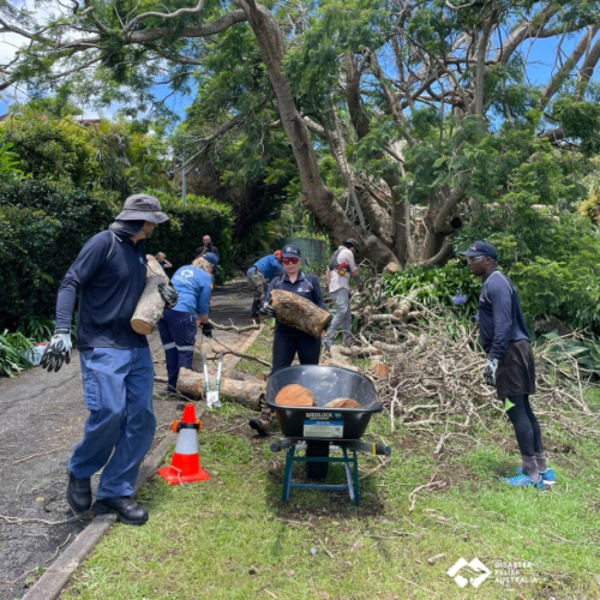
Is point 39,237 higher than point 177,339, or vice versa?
point 39,237

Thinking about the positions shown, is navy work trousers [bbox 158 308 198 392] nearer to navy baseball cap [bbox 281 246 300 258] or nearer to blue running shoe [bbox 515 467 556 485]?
navy baseball cap [bbox 281 246 300 258]

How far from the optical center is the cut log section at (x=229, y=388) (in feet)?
21.7

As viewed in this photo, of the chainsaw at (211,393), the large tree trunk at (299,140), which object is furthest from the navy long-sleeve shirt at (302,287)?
the large tree trunk at (299,140)

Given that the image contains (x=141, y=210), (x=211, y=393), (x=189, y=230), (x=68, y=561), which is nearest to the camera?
(x=68, y=561)

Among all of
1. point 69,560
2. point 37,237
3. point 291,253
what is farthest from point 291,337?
point 37,237

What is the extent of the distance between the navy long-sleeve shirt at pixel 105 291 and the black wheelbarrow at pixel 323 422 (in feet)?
3.74

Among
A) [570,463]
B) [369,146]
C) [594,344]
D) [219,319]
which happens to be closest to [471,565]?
[570,463]

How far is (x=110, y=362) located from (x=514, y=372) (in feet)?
9.75

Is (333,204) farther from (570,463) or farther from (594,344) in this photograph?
(570,463)

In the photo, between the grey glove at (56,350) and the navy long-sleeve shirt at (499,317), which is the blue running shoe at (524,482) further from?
the grey glove at (56,350)

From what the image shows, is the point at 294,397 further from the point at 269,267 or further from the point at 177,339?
the point at 269,267

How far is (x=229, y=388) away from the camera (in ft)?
22.0

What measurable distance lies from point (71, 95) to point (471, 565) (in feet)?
40.0

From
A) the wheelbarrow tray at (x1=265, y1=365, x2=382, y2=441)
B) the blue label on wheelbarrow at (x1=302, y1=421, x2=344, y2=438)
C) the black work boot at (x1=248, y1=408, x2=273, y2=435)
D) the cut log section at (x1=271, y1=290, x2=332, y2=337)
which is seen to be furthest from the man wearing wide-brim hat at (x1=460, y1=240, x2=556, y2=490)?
the black work boot at (x1=248, y1=408, x2=273, y2=435)
